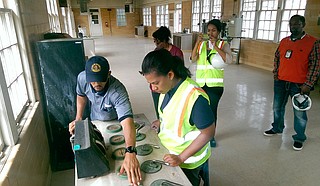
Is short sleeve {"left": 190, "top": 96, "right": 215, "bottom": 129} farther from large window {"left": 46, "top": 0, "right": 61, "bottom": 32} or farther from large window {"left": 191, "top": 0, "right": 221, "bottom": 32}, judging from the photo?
large window {"left": 191, "top": 0, "right": 221, "bottom": 32}

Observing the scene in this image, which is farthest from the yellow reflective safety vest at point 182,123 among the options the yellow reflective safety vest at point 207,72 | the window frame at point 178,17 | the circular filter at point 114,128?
the window frame at point 178,17

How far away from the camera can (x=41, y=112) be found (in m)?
2.55

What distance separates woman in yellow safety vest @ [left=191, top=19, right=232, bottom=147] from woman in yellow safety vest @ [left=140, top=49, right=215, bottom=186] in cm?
130

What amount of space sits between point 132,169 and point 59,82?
→ 167 cm

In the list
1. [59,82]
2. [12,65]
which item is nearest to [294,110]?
[59,82]

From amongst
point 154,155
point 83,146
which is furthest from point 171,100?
point 83,146

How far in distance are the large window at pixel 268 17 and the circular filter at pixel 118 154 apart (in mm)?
6617

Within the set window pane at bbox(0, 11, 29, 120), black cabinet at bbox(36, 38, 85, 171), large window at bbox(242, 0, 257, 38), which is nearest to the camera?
window pane at bbox(0, 11, 29, 120)

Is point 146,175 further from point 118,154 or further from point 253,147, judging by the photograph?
point 253,147

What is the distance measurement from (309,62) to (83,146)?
8.54ft

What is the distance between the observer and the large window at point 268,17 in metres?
6.54

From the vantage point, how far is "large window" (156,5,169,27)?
1550 cm

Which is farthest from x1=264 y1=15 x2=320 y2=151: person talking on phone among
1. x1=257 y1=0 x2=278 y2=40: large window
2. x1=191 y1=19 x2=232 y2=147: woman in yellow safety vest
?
x1=257 y1=0 x2=278 y2=40: large window

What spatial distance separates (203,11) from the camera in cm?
1076
